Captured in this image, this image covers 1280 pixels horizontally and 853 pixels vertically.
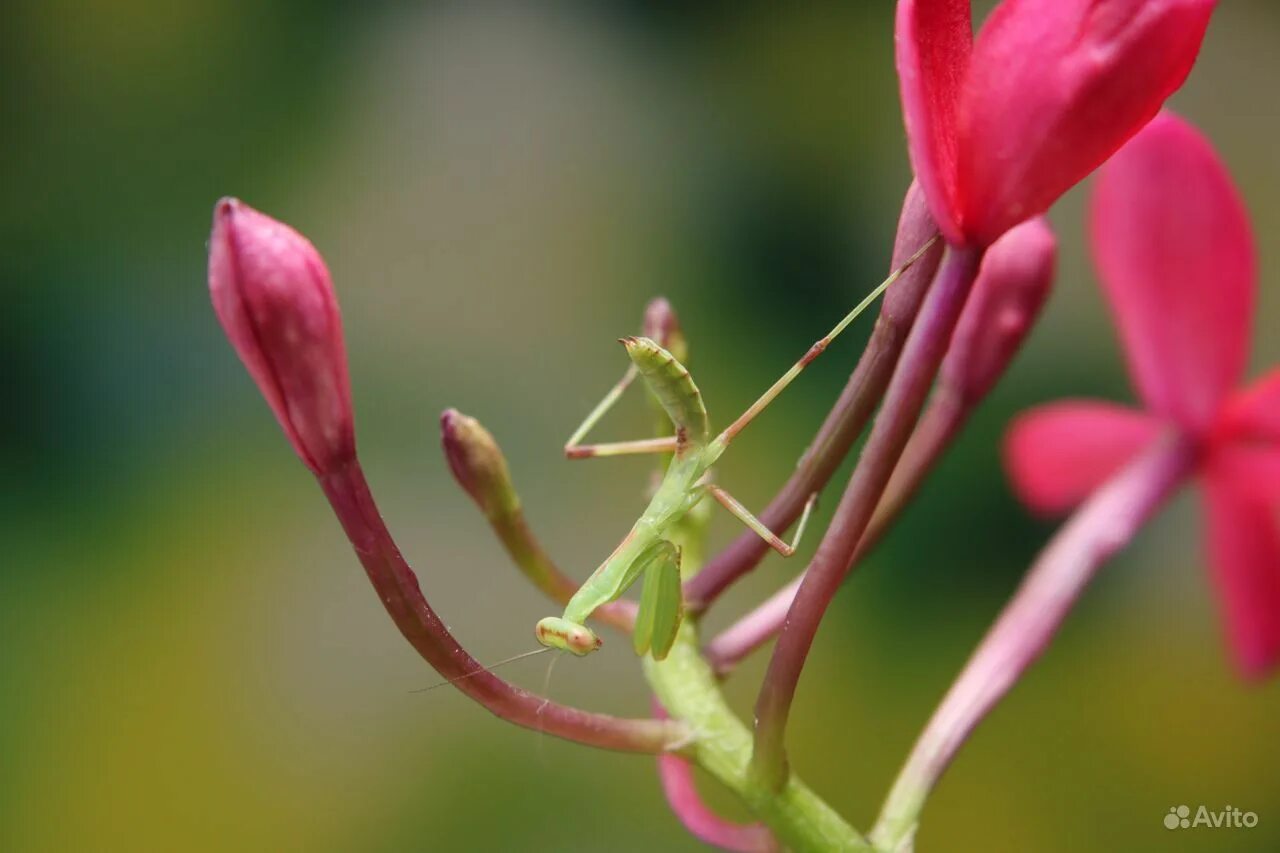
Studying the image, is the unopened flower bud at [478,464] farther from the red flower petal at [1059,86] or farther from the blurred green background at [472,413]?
the blurred green background at [472,413]

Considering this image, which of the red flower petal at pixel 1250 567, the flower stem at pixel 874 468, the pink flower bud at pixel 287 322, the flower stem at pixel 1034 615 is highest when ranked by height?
the pink flower bud at pixel 287 322

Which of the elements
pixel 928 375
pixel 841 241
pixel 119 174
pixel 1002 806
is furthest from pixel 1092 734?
pixel 119 174

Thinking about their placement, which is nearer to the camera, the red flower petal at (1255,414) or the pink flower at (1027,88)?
the pink flower at (1027,88)

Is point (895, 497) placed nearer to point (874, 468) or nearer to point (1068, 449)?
point (874, 468)

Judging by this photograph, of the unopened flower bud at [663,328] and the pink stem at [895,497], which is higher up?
the unopened flower bud at [663,328]

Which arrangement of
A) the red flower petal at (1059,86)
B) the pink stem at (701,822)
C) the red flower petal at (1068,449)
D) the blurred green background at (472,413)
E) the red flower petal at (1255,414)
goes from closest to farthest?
the red flower petal at (1059,86) → the pink stem at (701,822) → the red flower petal at (1255,414) → the red flower petal at (1068,449) → the blurred green background at (472,413)

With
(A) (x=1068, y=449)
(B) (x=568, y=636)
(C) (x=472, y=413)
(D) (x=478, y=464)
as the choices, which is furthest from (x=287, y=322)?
(C) (x=472, y=413)

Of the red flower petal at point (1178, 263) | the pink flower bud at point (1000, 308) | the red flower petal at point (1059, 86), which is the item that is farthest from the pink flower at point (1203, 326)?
the red flower petal at point (1059, 86)

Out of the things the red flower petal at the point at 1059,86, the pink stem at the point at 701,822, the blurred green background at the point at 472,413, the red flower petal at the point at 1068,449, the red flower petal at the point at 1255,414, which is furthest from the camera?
the blurred green background at the point at 472,413
